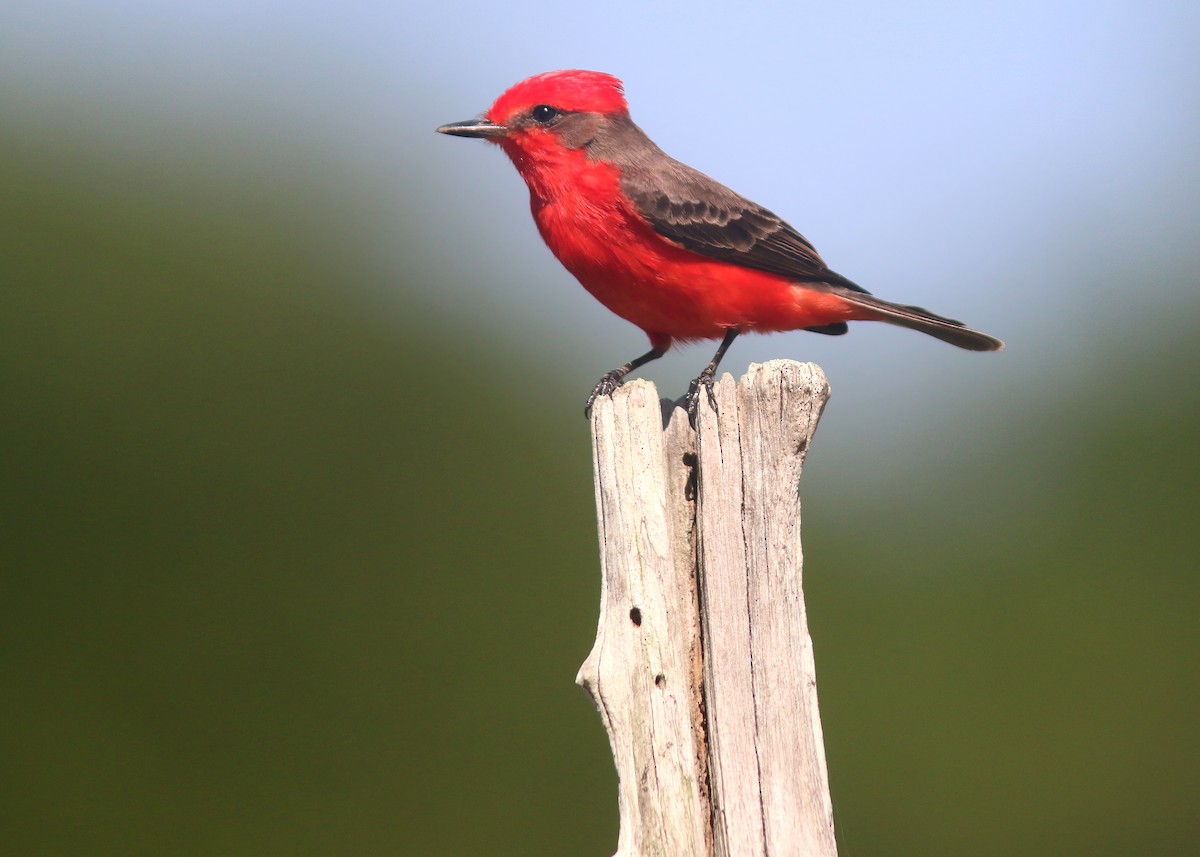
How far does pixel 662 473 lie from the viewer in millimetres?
4293

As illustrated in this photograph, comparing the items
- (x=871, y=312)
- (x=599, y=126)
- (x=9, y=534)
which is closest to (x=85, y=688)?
(x=9, y=534)

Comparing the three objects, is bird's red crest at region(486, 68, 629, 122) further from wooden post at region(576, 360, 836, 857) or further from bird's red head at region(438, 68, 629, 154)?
wooden post at region(576, 360, 836, 857)

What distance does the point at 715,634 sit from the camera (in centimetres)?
408

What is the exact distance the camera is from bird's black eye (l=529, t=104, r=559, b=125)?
6344 mm

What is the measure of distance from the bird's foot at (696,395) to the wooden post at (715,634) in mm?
49

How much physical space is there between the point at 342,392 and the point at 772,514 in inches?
237

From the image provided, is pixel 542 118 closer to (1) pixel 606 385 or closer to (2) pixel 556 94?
(2) pixel 556 94

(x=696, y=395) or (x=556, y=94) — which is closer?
(x=696, y=395)

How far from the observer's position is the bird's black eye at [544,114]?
6344 mm

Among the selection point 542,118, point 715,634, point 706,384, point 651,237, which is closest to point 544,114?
point 542,118

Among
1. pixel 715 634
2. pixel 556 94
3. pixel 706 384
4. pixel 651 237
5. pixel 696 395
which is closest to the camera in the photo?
pixel 715 634

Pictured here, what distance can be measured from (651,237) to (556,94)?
1021mm

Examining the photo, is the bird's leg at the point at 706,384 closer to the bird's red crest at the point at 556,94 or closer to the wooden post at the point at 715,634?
the wooden post at the point at 715,634

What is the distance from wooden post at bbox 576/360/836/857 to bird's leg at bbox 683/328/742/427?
0.08 meters
